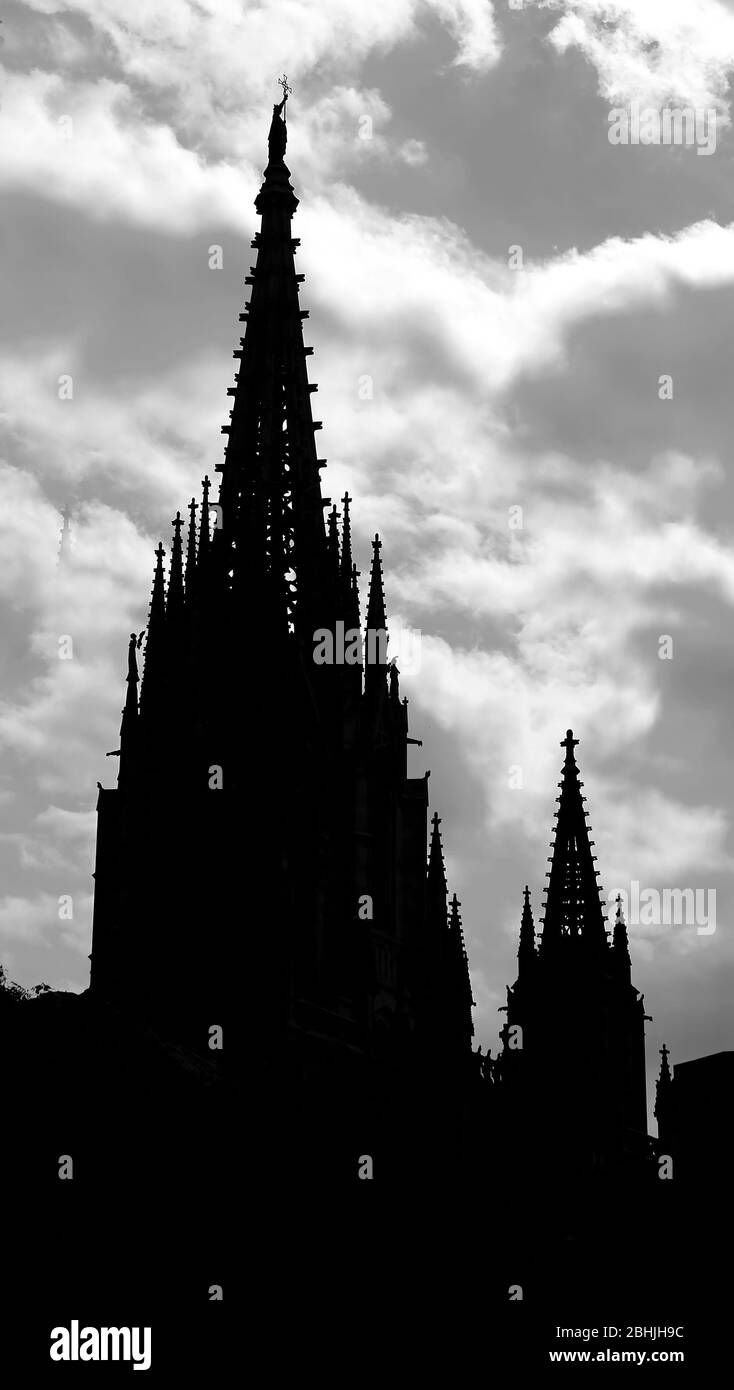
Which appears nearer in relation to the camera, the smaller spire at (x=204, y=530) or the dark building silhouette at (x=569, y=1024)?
the dark building silhouette at (x=569, y=1024)

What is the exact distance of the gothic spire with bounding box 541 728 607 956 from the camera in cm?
7506

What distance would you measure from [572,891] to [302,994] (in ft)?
45.6

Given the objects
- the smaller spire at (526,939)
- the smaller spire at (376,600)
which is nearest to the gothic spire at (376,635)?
the smaller spire at (376,600)

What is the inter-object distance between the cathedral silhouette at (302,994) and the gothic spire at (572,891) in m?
0.09

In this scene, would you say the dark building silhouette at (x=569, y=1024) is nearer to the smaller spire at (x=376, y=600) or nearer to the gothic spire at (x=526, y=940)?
the gothic spire at (x=526, y=940)

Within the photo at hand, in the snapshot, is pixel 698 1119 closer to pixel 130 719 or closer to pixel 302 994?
pixel 302 994

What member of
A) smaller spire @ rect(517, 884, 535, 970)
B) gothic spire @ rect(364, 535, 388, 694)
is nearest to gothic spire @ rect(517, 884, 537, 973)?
smaller spire @ rect(517, 884, 535, 970)

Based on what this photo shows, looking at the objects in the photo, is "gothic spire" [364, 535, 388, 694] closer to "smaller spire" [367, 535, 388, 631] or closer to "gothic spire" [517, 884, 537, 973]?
"smaller spire" [367, 535, 388, 631]

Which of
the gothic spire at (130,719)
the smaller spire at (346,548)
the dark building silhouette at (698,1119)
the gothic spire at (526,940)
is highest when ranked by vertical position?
the smaller spire at (346,548)

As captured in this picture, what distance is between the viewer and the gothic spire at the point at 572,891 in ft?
246

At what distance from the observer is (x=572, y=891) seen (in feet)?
248

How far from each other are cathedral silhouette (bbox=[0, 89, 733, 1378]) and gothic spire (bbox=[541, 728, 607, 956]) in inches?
3.6

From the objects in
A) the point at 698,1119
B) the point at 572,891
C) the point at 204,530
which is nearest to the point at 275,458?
the point at 204,530

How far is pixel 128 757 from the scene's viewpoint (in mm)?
90438
